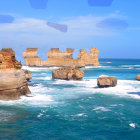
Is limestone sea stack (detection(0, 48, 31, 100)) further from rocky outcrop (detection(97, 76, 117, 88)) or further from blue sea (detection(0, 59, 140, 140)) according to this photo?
rocky outcrop (detection(97, 76, 117, 88))

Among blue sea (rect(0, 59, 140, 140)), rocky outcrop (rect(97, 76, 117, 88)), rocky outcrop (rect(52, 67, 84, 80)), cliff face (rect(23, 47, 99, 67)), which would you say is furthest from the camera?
cliff face (rect(23, 47, 99, 67))

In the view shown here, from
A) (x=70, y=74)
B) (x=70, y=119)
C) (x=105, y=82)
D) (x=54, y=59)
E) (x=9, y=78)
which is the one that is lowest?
(x=70, y=119)

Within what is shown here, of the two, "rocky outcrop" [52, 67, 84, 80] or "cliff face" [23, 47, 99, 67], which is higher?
"cliff face" [23, 47, 99, 67]

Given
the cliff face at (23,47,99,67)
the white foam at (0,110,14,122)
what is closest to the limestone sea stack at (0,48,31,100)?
the white foam at (0,110,14,122)

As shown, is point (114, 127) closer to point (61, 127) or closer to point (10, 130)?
point (61, 127)

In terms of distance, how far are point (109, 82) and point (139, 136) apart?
20.2 m

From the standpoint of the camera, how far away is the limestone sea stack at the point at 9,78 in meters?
23.3

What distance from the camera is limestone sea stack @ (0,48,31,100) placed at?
23.3 metres

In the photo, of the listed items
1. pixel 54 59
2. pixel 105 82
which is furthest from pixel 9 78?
pixel 54 59

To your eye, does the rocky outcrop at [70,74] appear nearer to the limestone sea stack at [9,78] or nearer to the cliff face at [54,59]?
the limestone sea stack at [9,78]

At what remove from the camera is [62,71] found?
48.2 meters

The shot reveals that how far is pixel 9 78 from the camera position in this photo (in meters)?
23.5

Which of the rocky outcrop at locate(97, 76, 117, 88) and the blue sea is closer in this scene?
the blue sea

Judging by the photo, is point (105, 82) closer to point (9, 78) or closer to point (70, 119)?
point (9, 78)
